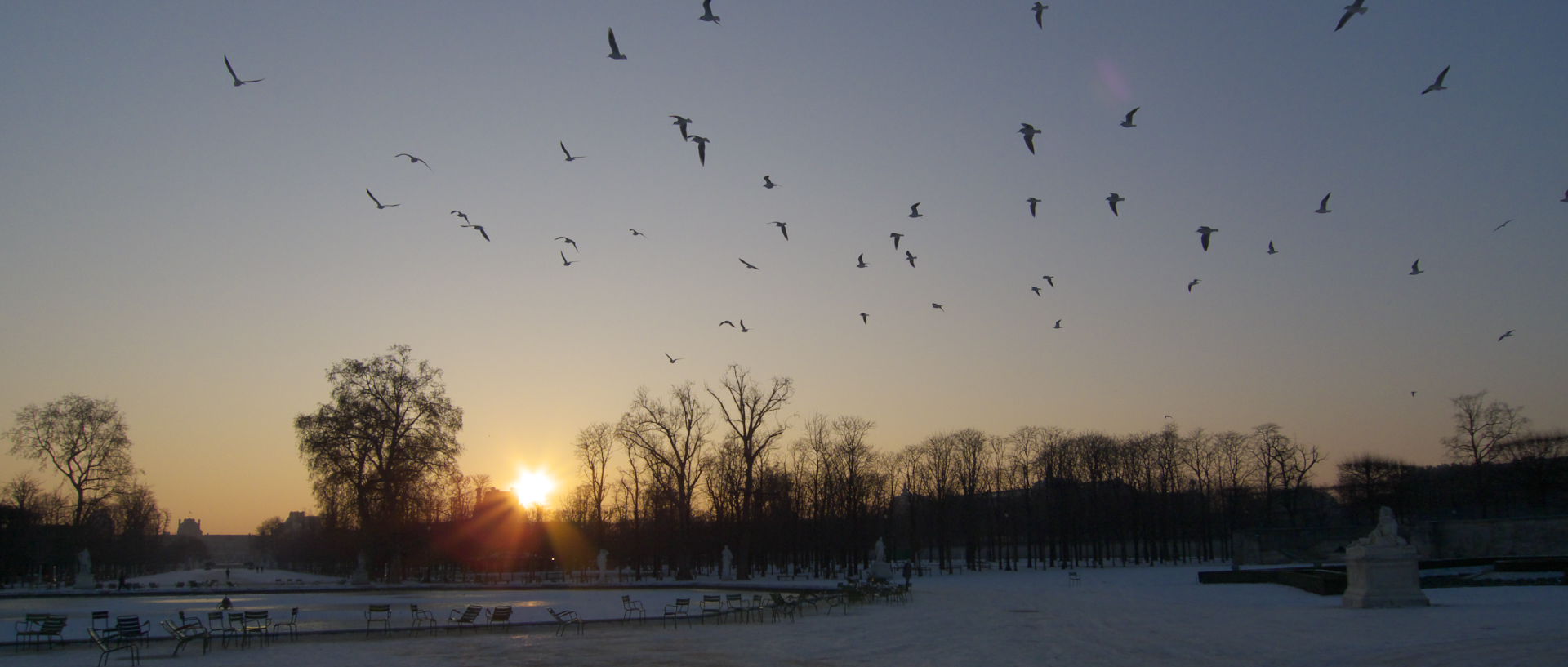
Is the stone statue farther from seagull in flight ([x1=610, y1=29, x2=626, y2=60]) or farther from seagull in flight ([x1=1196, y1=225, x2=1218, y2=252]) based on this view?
seagull in flight ([x1=610, y1=29, x2=626, y2=60])

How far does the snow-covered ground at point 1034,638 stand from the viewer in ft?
53.4

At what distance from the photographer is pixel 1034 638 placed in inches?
781

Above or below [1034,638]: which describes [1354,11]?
above

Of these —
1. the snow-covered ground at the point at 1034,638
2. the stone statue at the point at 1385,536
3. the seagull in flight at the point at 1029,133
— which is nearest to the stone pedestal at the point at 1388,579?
the stone statue at the point at 1385,536

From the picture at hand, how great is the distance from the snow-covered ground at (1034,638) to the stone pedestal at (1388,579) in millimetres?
757

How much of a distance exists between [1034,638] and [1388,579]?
11.2 m

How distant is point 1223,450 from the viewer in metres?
86.8

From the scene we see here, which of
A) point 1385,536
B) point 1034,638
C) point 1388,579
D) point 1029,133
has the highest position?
point 1029,133

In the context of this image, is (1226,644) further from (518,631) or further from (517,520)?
(517,520)

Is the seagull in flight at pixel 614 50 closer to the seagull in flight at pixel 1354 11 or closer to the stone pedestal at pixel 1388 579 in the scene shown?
the seagull in flight at pixel 1354 11

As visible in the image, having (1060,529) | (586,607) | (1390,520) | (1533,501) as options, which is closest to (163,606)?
(586,607)

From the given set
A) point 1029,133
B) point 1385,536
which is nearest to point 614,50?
point 1029,133

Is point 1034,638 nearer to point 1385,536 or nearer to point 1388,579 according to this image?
point 1388,579

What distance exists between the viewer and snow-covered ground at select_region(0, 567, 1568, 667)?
53.4 feet
